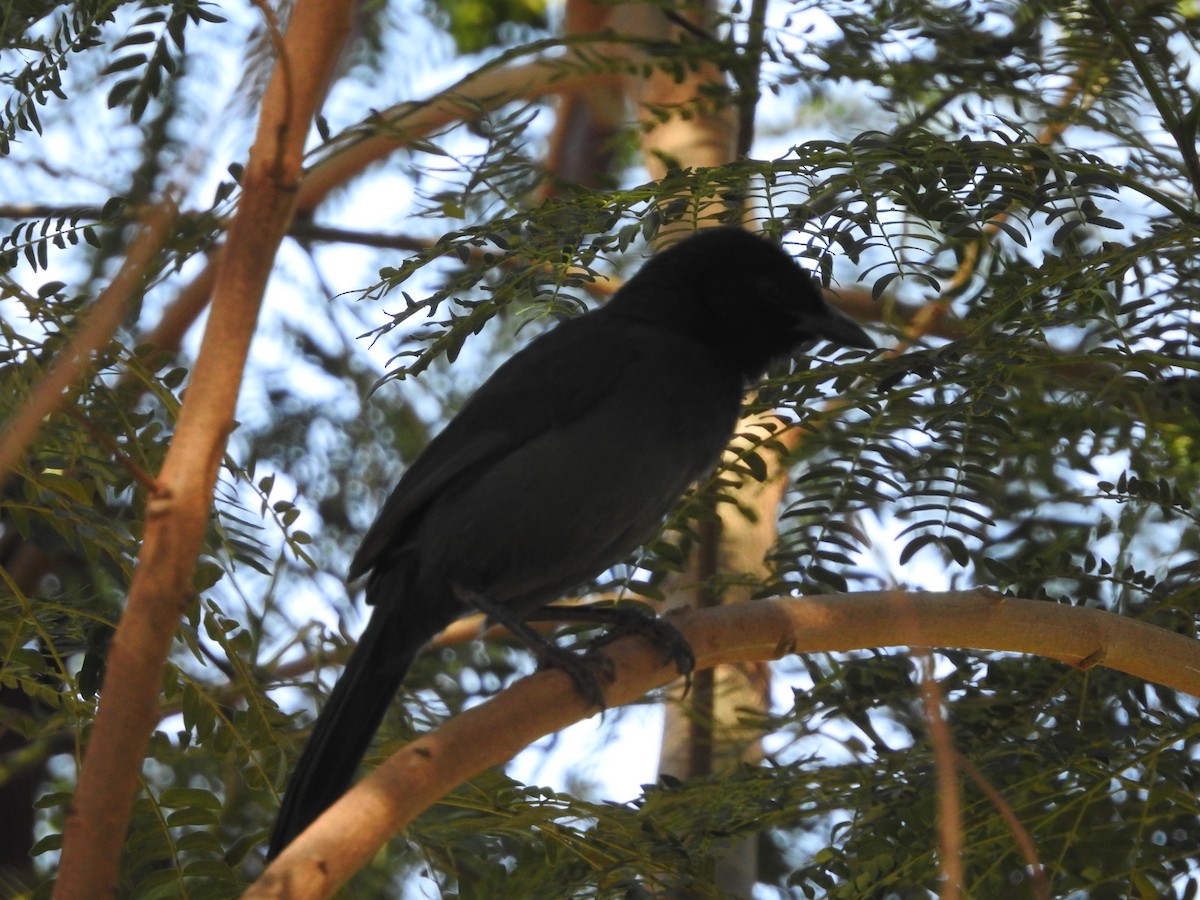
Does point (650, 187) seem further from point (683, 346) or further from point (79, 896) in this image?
point (79, 896)

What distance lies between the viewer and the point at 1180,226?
8.86 ft

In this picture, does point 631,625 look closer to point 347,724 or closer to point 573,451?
point 573,451

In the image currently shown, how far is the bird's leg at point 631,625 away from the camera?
2.75 metres

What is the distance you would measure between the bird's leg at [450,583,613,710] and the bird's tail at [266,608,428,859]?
0.47 ft

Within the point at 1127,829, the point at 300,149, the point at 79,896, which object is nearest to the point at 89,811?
the point at 79,896

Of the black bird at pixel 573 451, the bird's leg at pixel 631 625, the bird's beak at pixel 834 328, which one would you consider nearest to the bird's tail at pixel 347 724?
the black bird at pixel 573 451

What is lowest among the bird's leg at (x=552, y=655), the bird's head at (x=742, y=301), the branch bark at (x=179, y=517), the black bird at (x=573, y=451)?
the branch bark at (x=179, y=517)

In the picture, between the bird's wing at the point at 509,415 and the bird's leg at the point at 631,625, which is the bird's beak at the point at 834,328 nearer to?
the bird's wing at the point at 509,415

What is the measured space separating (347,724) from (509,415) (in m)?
0.93

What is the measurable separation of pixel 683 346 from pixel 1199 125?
1.25 metres

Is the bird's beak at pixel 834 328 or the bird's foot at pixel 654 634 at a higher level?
the bird's beak at pixel 834 328

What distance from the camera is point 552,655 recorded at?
9.53 ft

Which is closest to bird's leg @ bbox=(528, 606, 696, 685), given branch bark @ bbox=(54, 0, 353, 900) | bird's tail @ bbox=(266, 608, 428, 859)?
bird's tail @ bbox=(266, 608, 428, 859)

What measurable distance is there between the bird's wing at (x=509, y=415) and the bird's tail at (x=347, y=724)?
0.72ft
